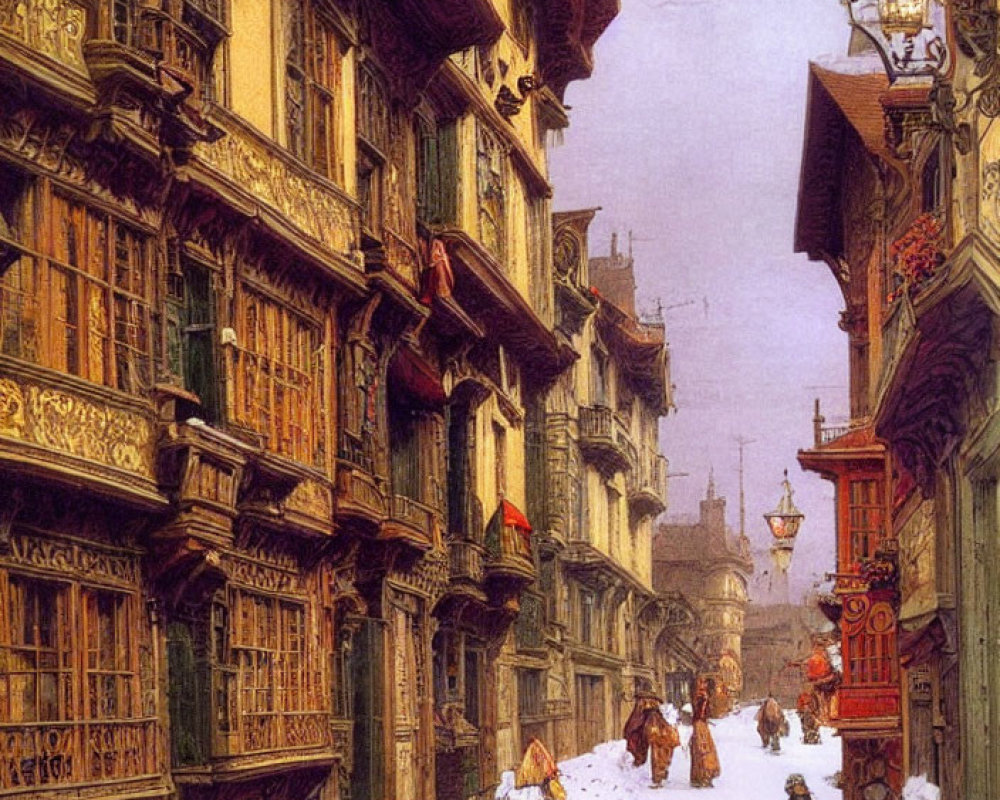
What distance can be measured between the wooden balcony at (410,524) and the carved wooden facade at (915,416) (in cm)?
676

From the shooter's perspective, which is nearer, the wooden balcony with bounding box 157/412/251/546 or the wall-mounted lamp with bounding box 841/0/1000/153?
the wooden balcony with bounding box 157/412/251/546

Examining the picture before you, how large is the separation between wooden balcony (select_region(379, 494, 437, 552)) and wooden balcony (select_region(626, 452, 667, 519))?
34.3 metres

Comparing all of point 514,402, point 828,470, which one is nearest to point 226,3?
point 514,402

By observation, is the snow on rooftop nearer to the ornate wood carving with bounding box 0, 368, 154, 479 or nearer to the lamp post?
the lamp post

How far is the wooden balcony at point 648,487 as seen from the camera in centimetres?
6325

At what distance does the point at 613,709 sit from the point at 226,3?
139 ft

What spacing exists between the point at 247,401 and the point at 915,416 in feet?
34.2

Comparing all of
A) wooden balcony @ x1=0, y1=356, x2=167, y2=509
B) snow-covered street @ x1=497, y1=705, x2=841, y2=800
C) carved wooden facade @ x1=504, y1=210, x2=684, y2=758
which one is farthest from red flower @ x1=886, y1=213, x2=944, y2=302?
carved wooden facade @ x1=504, y1=210, x2=684, y2=758

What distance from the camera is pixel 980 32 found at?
1961 centimetres

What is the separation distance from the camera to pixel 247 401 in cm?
1980

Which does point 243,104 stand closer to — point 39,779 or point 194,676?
point 194,676

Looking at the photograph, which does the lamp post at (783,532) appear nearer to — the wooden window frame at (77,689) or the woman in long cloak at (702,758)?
the woman in long cloak at (702,758)

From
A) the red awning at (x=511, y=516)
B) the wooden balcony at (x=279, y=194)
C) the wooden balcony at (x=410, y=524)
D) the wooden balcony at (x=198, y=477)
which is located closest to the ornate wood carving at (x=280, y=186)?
the wooden balcony at (x=279, y=194)

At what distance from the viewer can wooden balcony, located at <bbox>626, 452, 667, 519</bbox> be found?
63.2 m
